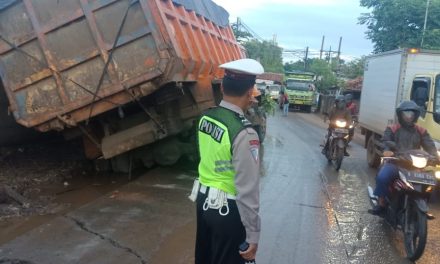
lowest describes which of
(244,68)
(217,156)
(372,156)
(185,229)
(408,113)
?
(372,156)

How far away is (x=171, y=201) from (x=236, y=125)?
4.36 metres

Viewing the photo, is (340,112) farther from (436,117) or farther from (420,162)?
(420,162)

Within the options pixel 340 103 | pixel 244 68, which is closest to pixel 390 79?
pixel 340 103

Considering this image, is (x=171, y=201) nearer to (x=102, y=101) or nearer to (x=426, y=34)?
(x=102, y=101)

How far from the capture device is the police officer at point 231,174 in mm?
2520

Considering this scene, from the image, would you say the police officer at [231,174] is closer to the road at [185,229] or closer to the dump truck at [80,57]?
the road at [185,229]

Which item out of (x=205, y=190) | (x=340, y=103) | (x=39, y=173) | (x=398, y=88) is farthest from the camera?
(x=340, y=103)

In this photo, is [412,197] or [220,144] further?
[412,197]

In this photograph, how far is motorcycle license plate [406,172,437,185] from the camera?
5.10 m

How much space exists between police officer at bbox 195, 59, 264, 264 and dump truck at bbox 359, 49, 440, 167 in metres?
5.76

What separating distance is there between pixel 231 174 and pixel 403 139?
4.19 meters

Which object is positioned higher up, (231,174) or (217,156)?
(217,156)

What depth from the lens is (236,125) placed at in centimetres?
256

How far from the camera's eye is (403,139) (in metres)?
6.10
